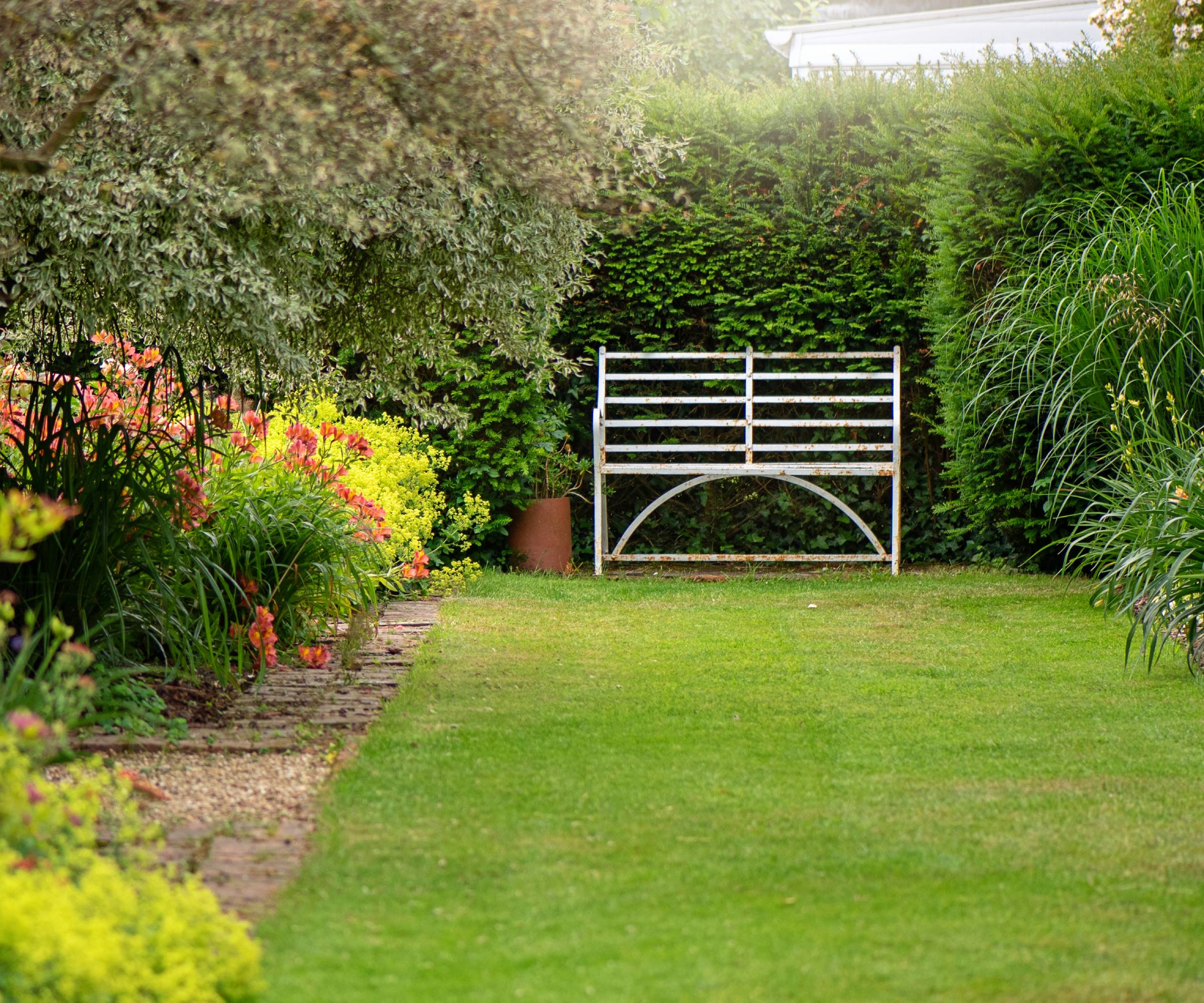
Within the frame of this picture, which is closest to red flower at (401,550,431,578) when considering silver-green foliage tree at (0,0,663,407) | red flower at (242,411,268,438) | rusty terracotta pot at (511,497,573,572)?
red flower at (242,411,268,438)

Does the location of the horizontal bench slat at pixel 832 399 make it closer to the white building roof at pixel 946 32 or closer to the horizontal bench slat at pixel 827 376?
the horizontal bench slat at pixel 827 376

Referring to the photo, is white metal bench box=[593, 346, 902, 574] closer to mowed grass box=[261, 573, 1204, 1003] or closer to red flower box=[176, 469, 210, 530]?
mowed grass box=[261, 573, 1204, 1003]

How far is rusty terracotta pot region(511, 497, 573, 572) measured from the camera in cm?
820

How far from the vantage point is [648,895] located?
2.60 m

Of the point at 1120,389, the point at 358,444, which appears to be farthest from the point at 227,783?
the point at 1120,389

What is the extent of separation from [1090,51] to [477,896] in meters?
6.52

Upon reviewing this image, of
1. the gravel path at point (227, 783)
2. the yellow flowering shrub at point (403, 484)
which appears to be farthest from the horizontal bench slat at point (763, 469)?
the gravel path at point (227, 783)

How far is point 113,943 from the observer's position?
5.99 feet

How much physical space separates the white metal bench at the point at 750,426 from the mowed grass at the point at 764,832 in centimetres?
269

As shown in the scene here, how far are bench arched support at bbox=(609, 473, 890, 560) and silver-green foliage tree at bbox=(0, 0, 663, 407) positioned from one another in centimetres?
304

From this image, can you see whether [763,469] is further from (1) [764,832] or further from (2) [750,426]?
(1) [764,832]

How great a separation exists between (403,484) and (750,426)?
7.74ft

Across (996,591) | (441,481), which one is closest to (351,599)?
(441,481)

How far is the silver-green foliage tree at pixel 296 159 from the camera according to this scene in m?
3.02
